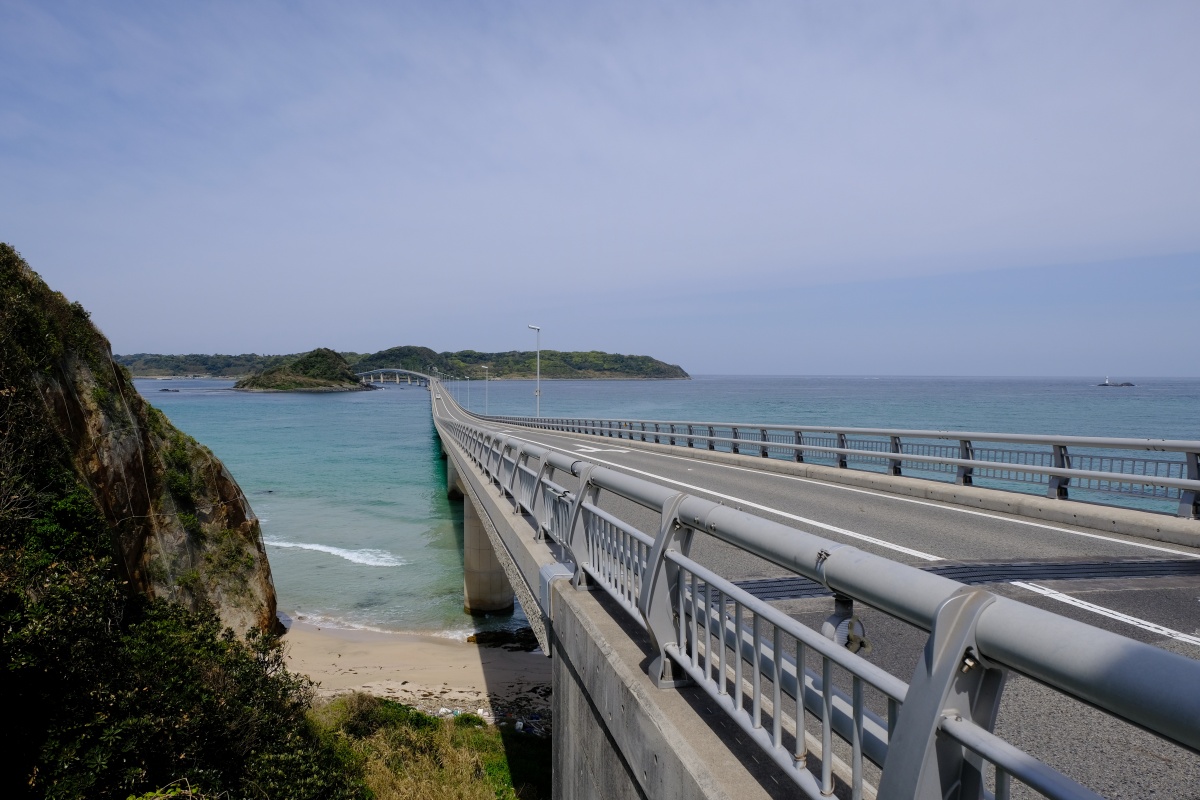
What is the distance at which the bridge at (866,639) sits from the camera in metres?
2.00

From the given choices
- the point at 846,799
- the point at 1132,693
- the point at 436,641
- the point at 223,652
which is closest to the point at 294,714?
the point at 223,652

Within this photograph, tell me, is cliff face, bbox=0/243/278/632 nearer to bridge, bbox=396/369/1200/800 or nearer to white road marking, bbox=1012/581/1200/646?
bridge, bbox=396/369/1200/800

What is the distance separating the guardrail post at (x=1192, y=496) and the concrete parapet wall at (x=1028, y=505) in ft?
0.56

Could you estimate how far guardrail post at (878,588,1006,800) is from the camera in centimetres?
206

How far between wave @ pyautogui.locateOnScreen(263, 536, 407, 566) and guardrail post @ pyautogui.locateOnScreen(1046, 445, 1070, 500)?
24964 mm

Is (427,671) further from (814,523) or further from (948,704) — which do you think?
(948,704)

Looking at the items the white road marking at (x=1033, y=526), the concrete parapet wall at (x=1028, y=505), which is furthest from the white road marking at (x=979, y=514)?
the concrete parapet wall at (x=1028, y=505)

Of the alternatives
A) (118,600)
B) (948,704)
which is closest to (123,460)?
(118,600)

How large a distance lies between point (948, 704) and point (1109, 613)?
202 inches

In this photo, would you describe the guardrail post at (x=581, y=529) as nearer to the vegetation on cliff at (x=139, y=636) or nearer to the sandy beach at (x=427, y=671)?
the vegetation on cliff at (x=139, y=636)

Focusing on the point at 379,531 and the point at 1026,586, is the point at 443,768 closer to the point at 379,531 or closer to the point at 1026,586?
the point at 1026,586

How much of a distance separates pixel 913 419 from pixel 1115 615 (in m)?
93.1

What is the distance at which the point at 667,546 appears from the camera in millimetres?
4289

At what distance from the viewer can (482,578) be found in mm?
24328
